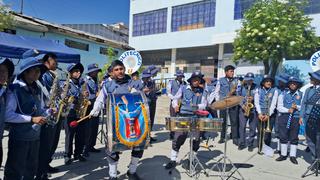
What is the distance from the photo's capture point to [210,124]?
15.6ft

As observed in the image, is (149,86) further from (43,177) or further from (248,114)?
(43,177)

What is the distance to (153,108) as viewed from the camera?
28.2 ft

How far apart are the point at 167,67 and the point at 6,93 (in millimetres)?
25660

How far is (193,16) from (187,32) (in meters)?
1.55

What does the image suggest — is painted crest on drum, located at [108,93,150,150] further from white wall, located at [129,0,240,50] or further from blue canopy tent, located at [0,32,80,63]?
white wall, located at [129,0,240,50]

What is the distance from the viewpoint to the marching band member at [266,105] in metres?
7.30

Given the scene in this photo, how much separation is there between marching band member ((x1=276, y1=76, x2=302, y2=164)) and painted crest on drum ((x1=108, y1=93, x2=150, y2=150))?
13.6ft

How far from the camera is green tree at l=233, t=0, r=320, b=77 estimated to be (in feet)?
43.4

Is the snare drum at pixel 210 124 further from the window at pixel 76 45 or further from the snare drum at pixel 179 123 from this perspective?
the window at pixel 76 45

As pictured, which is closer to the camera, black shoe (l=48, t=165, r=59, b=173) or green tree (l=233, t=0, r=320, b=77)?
black shoe (l=48, t=165, r=59, b=173)

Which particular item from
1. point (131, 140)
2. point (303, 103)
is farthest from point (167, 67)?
point (131, 140)

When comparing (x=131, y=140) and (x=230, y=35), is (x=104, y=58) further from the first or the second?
(x=131, y=140)

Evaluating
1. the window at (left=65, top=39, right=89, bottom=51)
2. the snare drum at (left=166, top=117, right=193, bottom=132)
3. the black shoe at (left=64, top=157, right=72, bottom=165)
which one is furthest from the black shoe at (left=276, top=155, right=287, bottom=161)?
the window at (left=65, top=39, right=89, bottom=51)

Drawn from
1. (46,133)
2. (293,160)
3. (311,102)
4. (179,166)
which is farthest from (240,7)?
(46,133)
